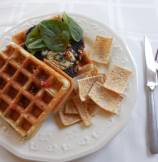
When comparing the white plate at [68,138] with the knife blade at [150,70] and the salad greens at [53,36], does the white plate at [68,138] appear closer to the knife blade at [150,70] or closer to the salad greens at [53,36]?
the knife blade at [150,70]

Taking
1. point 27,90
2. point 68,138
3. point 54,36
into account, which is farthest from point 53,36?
point 68,138

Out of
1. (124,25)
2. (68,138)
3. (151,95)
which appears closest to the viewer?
(68,138)

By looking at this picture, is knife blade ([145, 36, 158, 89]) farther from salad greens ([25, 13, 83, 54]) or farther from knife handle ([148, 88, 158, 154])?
salad greens ([25, 13, 83, 54])

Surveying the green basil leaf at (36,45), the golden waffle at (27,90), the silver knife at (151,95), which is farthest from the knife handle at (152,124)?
the green basil leaf at (36,45)

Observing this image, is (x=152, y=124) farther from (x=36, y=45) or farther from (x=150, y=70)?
(x=36, y=45)

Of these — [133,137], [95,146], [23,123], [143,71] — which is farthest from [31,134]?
[143,71]

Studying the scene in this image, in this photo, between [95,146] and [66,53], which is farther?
[66,53]

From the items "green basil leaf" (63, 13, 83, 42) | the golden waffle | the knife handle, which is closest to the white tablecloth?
the knife handle

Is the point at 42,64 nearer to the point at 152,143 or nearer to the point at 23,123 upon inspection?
the point at 23,123
